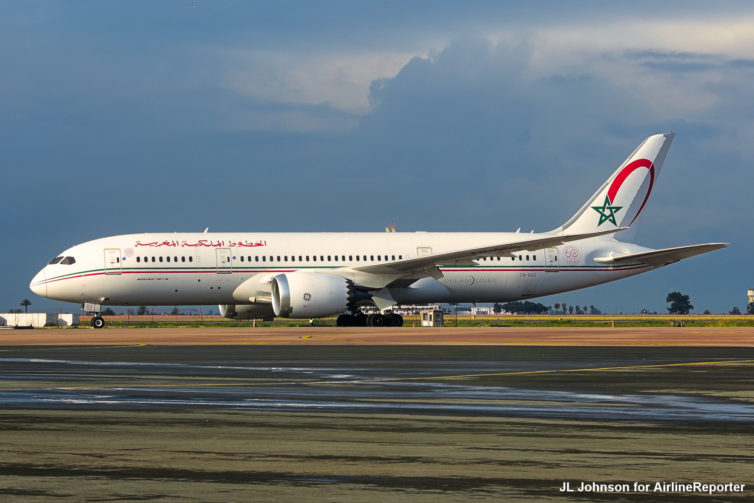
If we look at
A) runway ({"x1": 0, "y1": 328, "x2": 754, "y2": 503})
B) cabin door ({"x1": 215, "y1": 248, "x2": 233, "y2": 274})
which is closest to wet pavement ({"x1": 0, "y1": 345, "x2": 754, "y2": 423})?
runway ({"x1": 0, "y1": 328, "x2": 754, "y2": 503})

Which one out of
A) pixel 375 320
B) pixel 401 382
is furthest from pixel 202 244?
pixel 401 382

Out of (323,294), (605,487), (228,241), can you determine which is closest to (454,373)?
(605,487)

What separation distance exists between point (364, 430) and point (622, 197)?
1642 inches

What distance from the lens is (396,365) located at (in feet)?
58.5

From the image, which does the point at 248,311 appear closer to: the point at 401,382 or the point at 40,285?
the point at 40,285

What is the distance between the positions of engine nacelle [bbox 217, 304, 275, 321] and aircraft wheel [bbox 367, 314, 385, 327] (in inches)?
183

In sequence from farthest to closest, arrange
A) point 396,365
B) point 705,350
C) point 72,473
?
1. point 705,350
2. point 396,365
3. point 72,473

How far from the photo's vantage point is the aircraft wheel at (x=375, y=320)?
4403 centimetres

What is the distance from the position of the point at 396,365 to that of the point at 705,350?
29.8 feet

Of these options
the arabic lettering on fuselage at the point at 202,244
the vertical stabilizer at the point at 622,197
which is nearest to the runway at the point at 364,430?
the arabic lettering on fuselage at the point at 202,244

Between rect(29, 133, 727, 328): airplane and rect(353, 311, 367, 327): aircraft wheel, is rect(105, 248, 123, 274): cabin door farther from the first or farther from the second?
rect(353, 311, 367, 327): aircraft wheel

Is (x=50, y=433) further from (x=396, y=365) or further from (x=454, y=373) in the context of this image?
(x=396, y=365)

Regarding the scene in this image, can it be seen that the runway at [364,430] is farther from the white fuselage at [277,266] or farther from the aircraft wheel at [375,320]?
the aircraft wheel at [375,320]

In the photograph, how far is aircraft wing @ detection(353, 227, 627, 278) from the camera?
41156 millimetres
